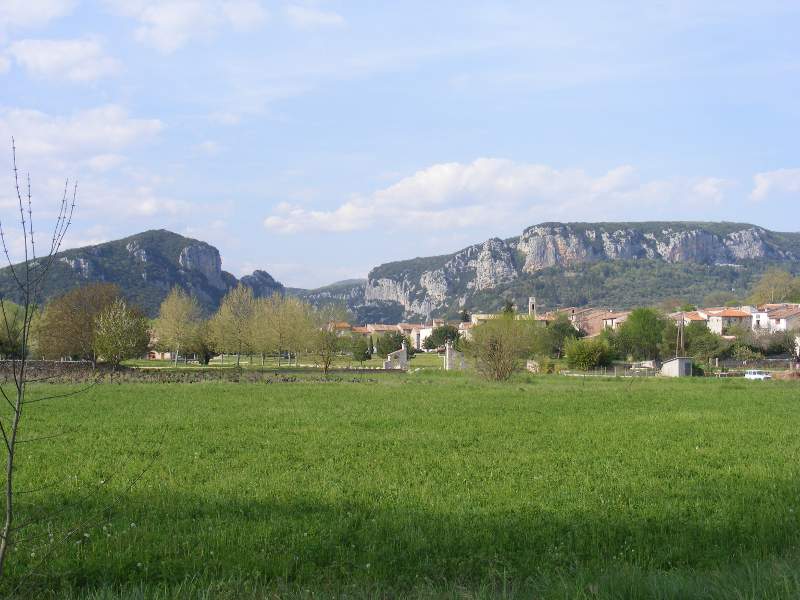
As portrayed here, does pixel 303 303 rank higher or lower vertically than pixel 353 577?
higher

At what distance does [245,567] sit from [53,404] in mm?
20560

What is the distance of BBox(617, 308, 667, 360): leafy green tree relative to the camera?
87.0m

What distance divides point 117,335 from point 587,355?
40.9 meters

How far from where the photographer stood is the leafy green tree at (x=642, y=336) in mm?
87000

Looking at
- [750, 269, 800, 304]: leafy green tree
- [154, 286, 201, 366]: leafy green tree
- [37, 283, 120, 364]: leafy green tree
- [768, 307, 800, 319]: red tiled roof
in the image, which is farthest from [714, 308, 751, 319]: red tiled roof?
[37, 283, 120, 364]: leafy green tree

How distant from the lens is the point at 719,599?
17.8 feet

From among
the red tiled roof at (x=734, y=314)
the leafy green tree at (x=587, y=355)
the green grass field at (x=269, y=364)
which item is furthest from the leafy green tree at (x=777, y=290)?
the leafy green tree at (x=587, y=355)

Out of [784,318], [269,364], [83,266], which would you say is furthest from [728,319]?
[83,266]

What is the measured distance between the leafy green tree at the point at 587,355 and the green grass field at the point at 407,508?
4563 cm

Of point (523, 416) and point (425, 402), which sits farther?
point (425, 402)

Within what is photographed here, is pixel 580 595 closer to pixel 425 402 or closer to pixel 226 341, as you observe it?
pixel 425 402

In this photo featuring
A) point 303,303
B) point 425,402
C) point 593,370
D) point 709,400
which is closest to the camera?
point 425,402

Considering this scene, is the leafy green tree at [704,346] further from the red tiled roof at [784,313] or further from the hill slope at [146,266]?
the hill slope at [146,266]

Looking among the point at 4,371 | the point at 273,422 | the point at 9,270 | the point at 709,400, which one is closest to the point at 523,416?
the point at 273,422
